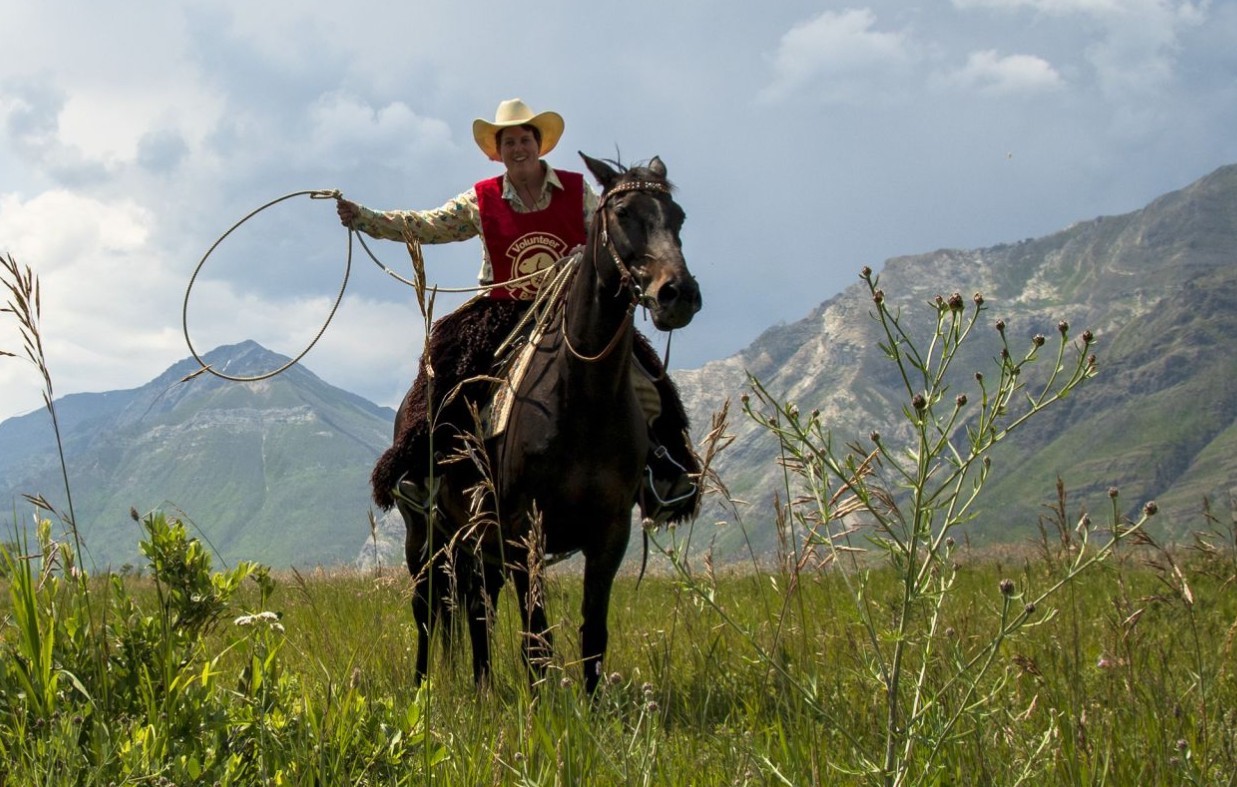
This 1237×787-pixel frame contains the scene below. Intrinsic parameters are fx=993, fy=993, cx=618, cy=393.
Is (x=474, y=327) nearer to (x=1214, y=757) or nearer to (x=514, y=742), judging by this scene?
(x=514, y=742)

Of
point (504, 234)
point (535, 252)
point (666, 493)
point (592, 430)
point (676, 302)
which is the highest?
point (504, 234)

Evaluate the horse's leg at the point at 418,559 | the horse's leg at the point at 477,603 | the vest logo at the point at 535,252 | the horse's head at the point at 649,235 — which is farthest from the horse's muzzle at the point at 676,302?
the horse's leg at the point at 418,559

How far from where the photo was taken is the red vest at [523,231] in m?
7.36

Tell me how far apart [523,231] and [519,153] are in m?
0.56

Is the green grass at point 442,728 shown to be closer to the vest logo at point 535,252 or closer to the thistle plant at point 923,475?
the thistle plant at point 923,475

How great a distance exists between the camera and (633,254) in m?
5.59

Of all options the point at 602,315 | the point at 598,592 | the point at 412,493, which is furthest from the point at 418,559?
the point at 602,315

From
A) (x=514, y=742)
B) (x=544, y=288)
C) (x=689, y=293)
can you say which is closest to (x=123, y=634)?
(x=514, y=742)

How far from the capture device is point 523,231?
7371 mm

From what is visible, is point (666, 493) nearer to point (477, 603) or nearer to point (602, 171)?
point (477, 603)

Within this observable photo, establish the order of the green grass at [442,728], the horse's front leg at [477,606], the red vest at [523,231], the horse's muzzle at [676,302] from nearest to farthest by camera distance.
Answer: the green grass at [442,728] → the horse's muzzle at [676,302] → the horse's front leg at [477,606] → the red vest at [523,231]

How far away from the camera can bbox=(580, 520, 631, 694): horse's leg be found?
19.3ft

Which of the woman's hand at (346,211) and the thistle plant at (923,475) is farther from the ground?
the woman's hand at (346,211)

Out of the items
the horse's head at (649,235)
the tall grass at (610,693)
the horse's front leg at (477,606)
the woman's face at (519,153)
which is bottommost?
the horse's front leg at (477,606)
